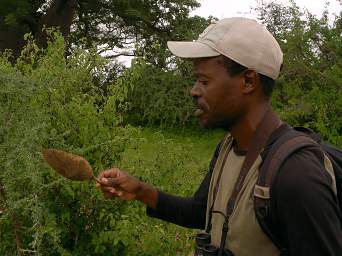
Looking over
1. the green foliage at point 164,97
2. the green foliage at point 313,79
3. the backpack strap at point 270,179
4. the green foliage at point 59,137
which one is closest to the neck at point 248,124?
the backpack strap at point 270,179

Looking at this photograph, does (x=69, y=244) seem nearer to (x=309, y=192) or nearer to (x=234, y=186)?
(x=234, y=186)

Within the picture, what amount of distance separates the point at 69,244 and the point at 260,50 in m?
2.48

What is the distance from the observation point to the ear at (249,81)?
1799 millimetres

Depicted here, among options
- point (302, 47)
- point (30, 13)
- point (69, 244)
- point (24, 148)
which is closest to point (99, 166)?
point (69, 244)

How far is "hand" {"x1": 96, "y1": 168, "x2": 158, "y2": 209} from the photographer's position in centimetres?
219

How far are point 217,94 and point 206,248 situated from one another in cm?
44

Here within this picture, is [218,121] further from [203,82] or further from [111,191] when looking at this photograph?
[111,191]

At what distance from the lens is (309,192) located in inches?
59.2

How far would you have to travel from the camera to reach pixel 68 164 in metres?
2.23

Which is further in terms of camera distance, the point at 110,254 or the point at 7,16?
the point at 7,16

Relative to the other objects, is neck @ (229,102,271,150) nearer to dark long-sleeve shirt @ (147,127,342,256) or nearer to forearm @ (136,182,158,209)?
dark long-sleeve shirt @ (147,127,342,256)

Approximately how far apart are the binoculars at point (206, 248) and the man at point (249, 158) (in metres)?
0.01

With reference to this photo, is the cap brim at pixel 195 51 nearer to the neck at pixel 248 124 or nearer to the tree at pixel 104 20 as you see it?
the neck at pixel 248 124

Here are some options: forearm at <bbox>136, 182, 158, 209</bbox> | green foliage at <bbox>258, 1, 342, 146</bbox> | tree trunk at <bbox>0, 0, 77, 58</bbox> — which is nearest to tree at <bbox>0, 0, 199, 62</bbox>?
tree trunk at <bbox>0, 0, 77, 58</bbox>
